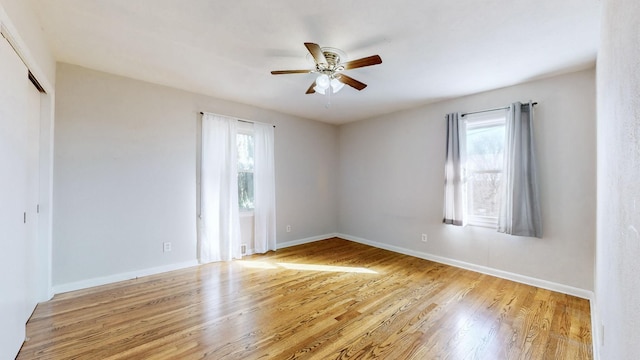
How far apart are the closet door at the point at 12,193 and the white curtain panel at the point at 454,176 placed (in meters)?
4.39

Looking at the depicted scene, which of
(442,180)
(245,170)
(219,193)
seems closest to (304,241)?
(245,170)

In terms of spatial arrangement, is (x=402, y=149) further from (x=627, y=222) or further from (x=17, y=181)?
(x=17, y=181)

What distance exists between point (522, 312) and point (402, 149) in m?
2.76

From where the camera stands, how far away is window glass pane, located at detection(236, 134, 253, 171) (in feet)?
14.0

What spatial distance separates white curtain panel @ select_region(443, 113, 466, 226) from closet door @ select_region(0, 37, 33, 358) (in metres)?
4.39

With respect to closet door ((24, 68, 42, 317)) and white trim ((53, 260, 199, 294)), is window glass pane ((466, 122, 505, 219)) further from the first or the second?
closet door ((24, 68, 42, 317))

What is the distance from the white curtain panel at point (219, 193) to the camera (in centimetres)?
378

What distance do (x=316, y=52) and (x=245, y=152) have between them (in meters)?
2.62

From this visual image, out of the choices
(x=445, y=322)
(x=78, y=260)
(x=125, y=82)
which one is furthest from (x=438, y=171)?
(x=78, y=260)

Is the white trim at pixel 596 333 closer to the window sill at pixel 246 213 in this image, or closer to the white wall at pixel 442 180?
the white wall at pixel 442 180

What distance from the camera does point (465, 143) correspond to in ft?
12.0

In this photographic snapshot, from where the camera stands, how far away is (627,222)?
834 mm

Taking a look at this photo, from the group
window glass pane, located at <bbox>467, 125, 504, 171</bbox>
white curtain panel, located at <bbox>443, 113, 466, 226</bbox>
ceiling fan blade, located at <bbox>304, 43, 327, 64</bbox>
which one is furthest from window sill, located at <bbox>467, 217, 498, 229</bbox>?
ceiling fan blade, located at <bbox>304, 43, 327, 64</bbox>

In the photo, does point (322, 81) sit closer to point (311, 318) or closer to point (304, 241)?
point (311, 318)
